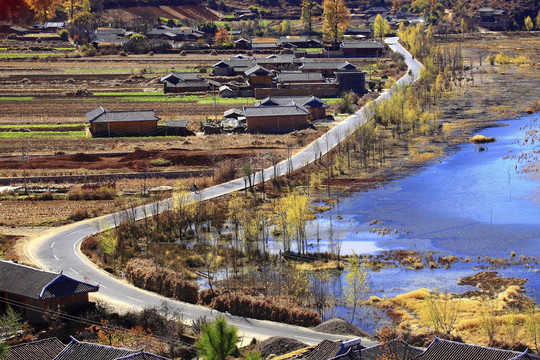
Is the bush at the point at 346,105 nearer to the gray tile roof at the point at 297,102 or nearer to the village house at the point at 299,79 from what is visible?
the gray tile roof at the point at 297,102

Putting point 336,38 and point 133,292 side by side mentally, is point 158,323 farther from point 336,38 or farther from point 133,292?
point 336,38

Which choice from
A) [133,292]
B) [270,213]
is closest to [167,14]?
[270,213]

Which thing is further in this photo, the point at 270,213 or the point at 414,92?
the point at 414,92

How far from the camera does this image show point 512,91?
3231 inches

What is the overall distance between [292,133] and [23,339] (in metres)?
39.6

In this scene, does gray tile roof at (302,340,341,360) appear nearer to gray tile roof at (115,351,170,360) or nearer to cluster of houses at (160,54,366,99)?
gray tile roof at (115,351,170,360)

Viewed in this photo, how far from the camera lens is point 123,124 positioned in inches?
2516

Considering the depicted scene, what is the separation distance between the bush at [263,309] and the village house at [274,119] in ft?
117

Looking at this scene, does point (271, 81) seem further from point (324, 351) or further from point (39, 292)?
point (324, 351)

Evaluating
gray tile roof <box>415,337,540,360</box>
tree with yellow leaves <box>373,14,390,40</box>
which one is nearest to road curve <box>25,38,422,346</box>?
gray tile roof <box>415,337,540,360</box>

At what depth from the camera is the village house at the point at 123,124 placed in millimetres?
63500

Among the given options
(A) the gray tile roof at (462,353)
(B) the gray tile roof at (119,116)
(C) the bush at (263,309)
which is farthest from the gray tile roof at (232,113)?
(A) the gray tile roof at (462,353)

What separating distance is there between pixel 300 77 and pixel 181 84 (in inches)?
550

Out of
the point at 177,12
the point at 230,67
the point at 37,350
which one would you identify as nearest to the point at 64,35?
the point at 177,12
